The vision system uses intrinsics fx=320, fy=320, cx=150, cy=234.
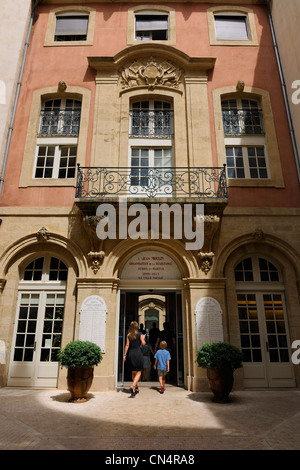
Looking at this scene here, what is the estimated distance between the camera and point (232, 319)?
8.83 meters

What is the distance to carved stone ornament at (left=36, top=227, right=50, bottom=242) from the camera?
30.8ft

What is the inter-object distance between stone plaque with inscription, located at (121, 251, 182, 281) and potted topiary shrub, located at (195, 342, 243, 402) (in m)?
2.80

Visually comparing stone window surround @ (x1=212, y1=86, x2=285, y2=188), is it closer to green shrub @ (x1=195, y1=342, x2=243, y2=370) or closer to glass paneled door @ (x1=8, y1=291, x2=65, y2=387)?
green shrub @ (x1=195, y1=342, x2=243, y2=370)

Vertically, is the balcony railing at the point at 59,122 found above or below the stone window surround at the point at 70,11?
below

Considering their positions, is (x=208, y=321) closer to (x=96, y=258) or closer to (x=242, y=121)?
(x=96, y=258)

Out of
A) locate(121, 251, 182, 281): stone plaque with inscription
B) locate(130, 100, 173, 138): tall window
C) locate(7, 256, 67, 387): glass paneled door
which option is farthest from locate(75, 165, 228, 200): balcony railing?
locate(7, 256, 67, 387): glass paneled door

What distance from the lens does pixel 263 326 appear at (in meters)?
9.01

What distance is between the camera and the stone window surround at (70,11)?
12.1m

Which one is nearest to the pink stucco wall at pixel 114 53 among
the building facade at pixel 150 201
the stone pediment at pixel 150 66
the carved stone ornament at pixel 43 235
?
the building facade at pixel 150 201

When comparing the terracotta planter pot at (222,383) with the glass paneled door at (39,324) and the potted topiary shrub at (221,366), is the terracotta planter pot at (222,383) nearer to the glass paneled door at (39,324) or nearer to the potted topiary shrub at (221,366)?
the potted topiary shrub at (221,366)

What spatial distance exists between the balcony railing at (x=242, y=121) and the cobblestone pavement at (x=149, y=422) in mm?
8040

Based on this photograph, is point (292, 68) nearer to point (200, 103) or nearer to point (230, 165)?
point (200, 103)

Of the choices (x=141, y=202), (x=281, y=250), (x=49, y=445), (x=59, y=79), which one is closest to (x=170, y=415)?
(x=49, y=445)

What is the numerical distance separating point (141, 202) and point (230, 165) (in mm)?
3614
